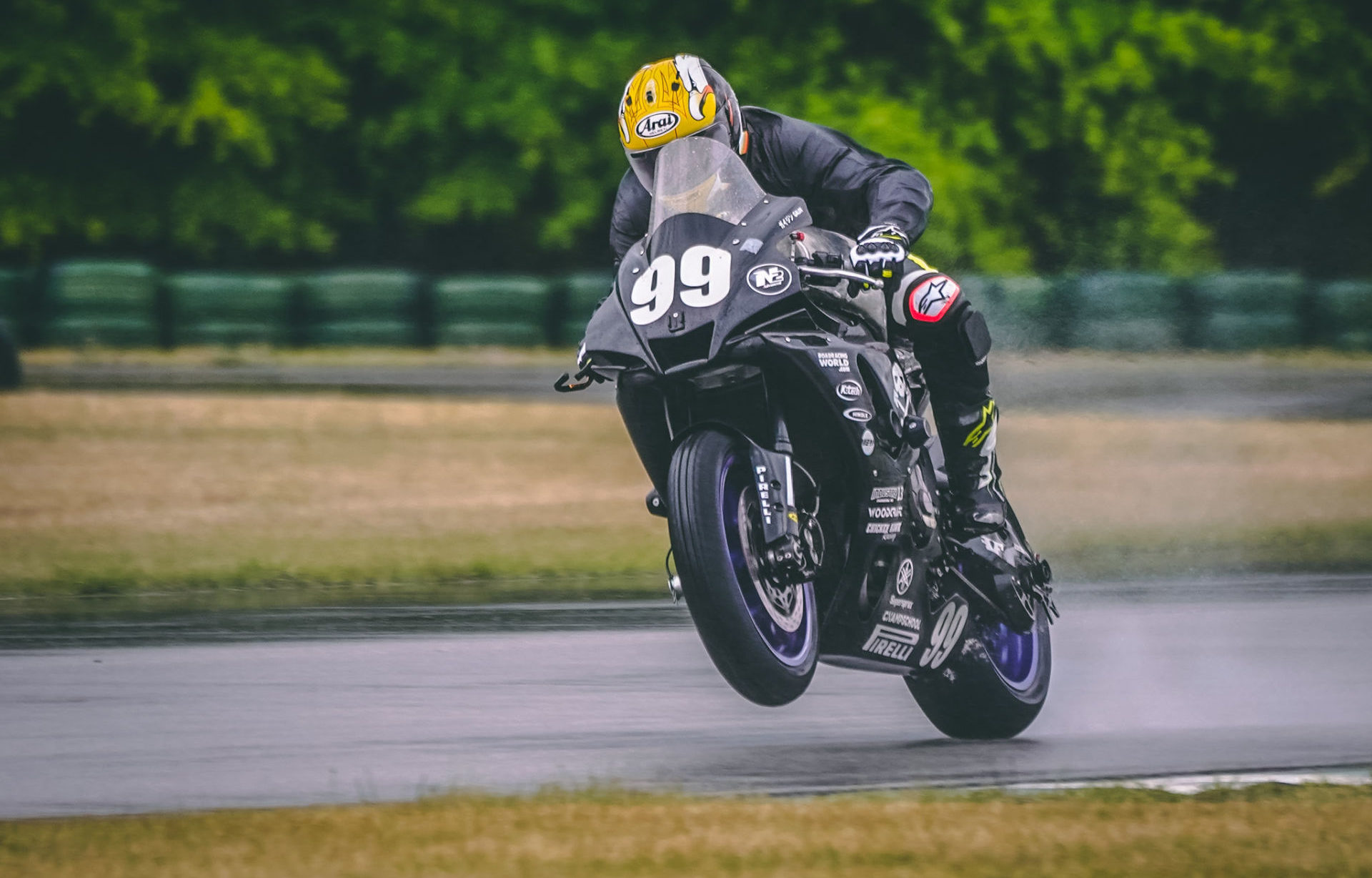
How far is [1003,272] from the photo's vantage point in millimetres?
27078

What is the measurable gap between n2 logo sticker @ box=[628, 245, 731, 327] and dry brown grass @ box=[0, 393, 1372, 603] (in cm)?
535

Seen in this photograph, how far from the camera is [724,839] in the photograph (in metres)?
4.78

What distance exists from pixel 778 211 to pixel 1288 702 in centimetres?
252

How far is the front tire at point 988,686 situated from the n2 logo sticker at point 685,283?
4.43ft

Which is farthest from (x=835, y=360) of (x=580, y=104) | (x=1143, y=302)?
(x=580, y=104)

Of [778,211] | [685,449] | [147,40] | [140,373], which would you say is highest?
[147,40]

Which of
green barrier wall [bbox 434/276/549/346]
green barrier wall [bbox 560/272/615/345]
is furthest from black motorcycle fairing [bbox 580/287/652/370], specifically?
green barrier wall [bbox 434/276/549/346]

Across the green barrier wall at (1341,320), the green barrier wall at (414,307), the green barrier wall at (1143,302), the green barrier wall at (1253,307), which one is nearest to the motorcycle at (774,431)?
the green barrier wall at (1143,302)

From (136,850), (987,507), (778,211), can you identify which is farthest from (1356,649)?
(136,850)

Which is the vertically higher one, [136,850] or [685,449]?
[685,449]

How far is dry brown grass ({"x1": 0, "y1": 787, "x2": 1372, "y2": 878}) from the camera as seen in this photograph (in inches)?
179

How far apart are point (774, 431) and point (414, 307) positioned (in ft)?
74.1

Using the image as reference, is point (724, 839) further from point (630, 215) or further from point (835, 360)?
point (630, 215)

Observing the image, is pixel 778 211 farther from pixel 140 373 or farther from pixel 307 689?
pixel 140 373
